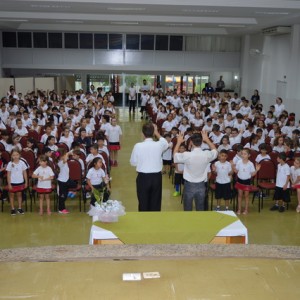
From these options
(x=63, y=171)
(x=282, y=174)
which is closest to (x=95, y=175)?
A: (x=63, y=171)

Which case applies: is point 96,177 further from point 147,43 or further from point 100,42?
point 147,43

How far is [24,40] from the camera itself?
26234 mm

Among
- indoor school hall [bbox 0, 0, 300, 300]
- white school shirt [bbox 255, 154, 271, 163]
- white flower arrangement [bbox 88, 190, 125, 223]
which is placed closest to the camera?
indoor school hall [bbox 0, 0, 300, 300]

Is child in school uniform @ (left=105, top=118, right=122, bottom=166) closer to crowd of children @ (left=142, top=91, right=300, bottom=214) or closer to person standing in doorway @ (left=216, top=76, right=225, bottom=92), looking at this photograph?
crowd of children @ (left=142, top=91, right=300, bottom=214)

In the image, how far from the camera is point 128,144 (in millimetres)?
16734

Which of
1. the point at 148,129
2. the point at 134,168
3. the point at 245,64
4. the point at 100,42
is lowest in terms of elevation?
the point at 134,168

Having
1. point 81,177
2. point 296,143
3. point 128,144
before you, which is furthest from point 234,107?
point 81,177

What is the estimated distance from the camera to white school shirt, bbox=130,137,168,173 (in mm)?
6512

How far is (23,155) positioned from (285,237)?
236 inches

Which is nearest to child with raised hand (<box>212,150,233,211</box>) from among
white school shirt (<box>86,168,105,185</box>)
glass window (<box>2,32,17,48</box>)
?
white school shirt (<box>86,168,105,185</box>)

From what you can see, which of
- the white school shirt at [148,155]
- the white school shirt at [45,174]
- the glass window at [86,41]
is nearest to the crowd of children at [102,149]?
the white school shirt at [45,174]

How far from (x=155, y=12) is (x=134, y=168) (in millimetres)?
6804

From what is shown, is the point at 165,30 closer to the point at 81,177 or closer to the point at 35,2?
the point at 35,2

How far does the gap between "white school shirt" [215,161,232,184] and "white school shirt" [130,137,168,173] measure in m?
2.68
